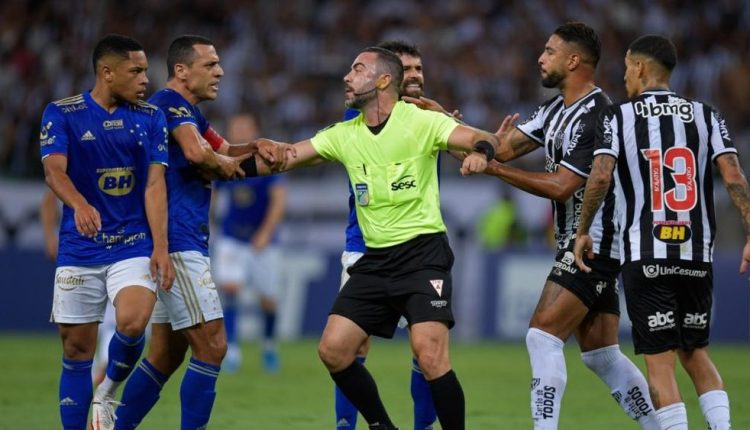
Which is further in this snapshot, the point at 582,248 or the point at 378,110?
the point at 378,110

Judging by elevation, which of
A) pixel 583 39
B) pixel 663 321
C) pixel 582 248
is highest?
pixel 583 39

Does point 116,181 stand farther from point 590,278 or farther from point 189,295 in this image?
point 590,278

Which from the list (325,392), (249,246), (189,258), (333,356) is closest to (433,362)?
(333,356)

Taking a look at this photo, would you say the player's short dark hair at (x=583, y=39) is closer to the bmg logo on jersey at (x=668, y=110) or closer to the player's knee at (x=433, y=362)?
the bmg logo on jersey at (x=668, y=110)

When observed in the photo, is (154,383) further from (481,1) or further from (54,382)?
(481,1)

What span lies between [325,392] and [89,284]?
15.2 feet

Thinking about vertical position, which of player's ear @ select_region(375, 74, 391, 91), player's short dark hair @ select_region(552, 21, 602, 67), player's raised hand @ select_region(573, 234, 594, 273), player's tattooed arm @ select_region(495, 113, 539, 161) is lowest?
player's raised hand @ select_region(573, 234, 594, 273)

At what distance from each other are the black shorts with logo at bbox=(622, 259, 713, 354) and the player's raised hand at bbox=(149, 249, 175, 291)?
9.76 ft

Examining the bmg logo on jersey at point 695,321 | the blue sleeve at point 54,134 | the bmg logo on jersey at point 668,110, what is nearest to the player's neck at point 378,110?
the bmg logo on jersey at point 668,110

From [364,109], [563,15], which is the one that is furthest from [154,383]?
[563,15]

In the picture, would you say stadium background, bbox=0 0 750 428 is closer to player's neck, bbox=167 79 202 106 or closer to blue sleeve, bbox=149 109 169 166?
player's neck, bbox=167 79 202 106

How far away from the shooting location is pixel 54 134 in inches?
307

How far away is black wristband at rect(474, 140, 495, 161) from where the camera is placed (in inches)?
293

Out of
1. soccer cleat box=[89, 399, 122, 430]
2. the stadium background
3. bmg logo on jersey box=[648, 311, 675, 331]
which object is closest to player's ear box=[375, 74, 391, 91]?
bmg logo on jersey box=[648, 311, 675, 331]
